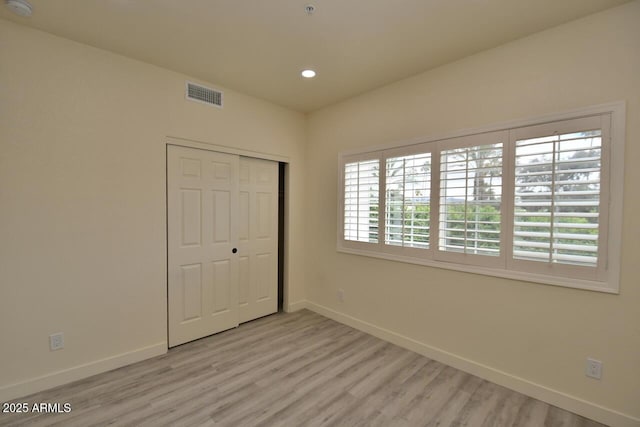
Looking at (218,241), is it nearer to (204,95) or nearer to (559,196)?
(204,95)

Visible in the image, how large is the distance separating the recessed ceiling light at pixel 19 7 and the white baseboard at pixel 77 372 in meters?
2.75

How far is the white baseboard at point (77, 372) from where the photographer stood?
217cm

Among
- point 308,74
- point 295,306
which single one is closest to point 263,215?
point 295,306

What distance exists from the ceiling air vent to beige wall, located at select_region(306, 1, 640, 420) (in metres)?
1.65

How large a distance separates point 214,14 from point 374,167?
214 cm

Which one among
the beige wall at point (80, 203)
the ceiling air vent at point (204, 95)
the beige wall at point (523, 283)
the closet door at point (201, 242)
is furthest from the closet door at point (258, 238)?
the beige wall at point (523, 283)

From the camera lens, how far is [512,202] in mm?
2336

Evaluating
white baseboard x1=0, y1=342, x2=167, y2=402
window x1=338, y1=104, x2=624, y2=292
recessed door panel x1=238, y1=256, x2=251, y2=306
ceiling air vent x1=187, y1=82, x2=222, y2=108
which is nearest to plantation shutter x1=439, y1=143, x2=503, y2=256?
window x1=338, y1=104, x2=624, y2=292

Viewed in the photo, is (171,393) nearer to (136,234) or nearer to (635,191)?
(136,234)

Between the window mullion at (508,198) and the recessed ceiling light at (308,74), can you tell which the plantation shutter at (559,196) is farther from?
the recessed ceiling light at (308,74)

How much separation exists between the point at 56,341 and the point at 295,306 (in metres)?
2.58

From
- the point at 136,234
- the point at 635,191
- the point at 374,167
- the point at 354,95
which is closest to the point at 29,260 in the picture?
the point at 136,234

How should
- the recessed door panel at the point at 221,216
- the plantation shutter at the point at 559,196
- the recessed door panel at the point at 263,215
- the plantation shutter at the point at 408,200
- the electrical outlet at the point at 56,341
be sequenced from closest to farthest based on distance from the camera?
the plantation shutter at the point at 559,196, the electrical outlet at the point at 56,341, the plantation shutter at the point at 408,200, the recessed door panel at the point at 221,216, the recessed door panel at the point at 263,215

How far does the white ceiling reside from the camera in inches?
78.0
